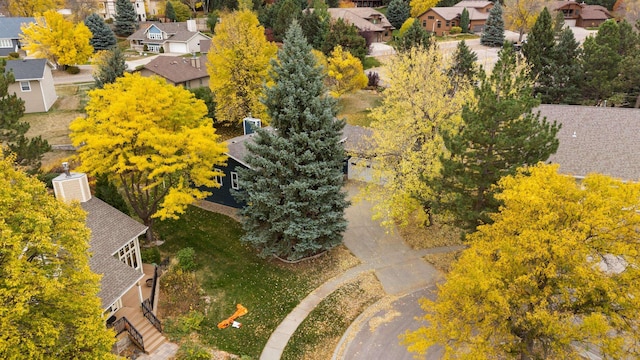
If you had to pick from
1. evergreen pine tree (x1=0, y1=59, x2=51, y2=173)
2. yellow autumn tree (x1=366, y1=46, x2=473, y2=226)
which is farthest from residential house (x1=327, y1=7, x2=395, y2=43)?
evergreen pine tree (x1=0, y1=59, x2=51, y2=173)

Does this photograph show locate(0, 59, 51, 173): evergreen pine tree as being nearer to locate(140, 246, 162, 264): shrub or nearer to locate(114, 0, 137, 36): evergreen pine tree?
locate(140, 246, 162, 264): shrub

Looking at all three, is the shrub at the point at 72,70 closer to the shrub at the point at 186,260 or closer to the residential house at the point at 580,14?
the shrub at the point at 186,260

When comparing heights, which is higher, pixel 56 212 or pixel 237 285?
pixel 56 212

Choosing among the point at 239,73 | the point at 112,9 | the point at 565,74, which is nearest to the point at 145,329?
the point at 239,73

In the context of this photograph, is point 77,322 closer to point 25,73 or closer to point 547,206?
point 547,206

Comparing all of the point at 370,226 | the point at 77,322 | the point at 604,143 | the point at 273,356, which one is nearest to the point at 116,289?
the point at 77,322
